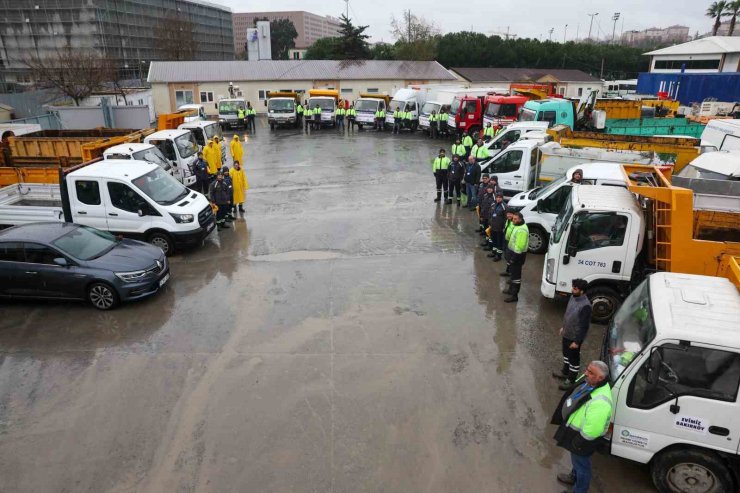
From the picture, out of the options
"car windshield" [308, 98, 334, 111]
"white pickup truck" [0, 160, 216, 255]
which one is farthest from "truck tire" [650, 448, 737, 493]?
"car windshield" [308, 98, 334, 111]

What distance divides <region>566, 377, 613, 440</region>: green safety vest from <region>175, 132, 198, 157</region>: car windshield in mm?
14270

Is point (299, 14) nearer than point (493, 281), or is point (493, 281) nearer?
point (493, 281)

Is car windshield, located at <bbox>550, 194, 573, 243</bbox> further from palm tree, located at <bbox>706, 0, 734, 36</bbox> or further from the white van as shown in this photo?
palm tree, located at <bbox>706, 0, 734, 36</bbox>

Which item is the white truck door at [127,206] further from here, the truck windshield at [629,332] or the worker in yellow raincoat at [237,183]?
the truck windshield at [629,332]

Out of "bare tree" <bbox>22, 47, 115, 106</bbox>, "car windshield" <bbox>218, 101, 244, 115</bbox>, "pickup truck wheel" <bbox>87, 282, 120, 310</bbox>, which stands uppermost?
"bare tree" <bbox>22, 47, 115, 106</bbox>

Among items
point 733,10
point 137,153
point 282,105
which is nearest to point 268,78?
point 282,105

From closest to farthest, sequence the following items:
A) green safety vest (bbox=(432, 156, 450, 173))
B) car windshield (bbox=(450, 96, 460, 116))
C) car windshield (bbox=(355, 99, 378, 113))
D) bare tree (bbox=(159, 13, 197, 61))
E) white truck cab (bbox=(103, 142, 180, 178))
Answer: white truck cab (bbox=(103, 142, 180, 178)) < green safety vest (bbox=(432, 156, 450, 173)) < car windshield (bbox=(450, 96, 460, 116)) < car windshield (bbox=(355, 99, 378, 113)) < bare tree (bbox=(159, 13, 197, 61))

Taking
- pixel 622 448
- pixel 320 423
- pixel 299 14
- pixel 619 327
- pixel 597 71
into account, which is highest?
pixel 299 14

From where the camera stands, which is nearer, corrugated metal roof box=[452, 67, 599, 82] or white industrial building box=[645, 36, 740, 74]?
white industrial building box=[645, 36, 740, 74]

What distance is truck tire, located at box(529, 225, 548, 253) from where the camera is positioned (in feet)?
35.6

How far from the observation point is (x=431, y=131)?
88.4 ft

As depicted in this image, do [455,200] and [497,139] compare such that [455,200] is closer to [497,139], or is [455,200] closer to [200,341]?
[497,139]

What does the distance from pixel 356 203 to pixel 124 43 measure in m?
68.2

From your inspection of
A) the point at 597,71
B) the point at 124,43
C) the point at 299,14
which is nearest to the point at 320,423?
the point at 597,71
